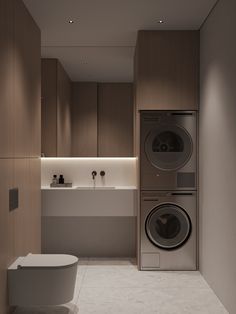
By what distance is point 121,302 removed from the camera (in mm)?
3668

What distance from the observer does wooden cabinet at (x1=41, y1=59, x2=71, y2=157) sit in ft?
16.6

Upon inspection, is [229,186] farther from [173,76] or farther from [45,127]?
[45,127]

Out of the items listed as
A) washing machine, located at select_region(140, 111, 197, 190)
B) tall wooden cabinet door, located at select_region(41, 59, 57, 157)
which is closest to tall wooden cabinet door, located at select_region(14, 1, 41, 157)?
tall wooden cabinet door, located at select_region(41, 59, 57, 157)

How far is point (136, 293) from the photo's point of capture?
153 inches

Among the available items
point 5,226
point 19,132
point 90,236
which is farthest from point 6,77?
point 90,236

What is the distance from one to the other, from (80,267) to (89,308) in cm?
130

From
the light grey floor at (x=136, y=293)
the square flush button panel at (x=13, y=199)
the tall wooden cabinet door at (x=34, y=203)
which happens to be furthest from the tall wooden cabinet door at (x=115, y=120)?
the square flush button panel at (x=13, y=199)

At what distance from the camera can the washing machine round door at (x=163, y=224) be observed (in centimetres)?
464

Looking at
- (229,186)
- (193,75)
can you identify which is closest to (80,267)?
(229,186)

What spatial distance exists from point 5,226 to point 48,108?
7.15ft

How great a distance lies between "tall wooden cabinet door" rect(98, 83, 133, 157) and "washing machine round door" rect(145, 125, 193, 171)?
2.21ft

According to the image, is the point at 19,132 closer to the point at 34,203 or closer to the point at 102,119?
the point at 34,203

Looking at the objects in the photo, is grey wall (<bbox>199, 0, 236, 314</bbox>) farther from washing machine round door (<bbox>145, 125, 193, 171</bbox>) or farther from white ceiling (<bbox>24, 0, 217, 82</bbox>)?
white ceiling (<bbox>24, 0, 217, 82</bbox>)

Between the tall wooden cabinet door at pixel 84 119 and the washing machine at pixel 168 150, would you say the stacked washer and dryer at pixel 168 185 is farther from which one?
the tall wooden cabinet door at pixel 84 119
